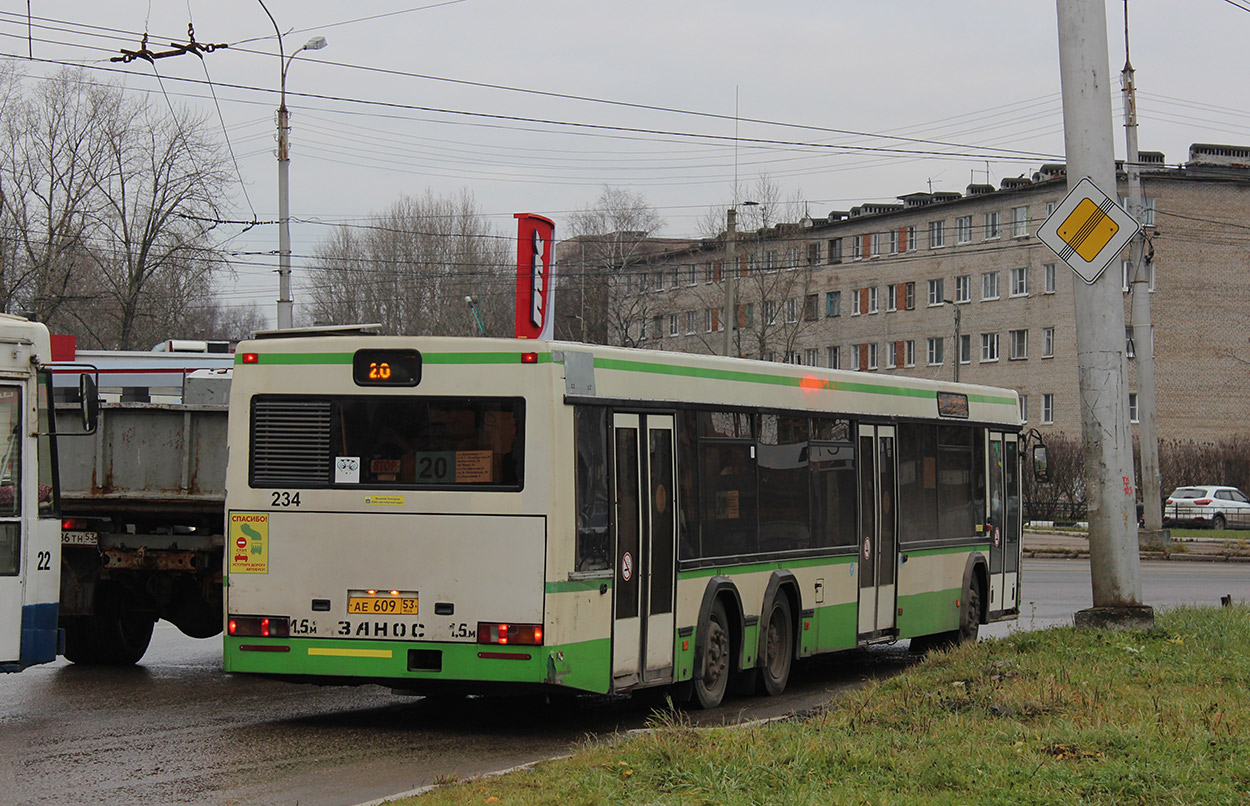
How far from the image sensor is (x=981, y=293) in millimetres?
74812

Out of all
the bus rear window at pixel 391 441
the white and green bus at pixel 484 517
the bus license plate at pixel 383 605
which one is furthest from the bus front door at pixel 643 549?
the bus license plate at pixel 383 605

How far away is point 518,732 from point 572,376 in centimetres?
260

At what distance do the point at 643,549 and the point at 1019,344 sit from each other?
6469cm

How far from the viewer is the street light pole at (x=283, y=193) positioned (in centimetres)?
2825

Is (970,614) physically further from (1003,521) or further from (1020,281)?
(1020,281)

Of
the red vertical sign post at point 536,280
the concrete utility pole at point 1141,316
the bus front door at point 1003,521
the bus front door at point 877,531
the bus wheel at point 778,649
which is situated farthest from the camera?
the concrete utility pole at point 1141,316

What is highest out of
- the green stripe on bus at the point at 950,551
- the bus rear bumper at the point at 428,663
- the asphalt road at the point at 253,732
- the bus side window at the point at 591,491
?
the bus side window at the point at 591,491

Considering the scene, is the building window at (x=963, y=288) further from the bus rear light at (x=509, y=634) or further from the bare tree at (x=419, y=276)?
the bus rear light at (x=509, y=634)

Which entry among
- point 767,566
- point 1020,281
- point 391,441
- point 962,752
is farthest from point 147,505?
point 1020,281

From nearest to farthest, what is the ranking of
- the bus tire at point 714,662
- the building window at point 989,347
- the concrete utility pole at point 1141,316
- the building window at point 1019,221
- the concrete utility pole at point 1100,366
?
the bus tire at point 714,662 < the concrete utility pole at point 1100,366 < the concrete utility pole at point 1141,316 < the building window at point 1019,221 < the building window at point 989,347

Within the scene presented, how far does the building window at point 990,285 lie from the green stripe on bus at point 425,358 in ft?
218

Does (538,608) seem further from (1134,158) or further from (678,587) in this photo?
(1134,158)

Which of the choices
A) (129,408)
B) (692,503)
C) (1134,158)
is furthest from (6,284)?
(692,503)

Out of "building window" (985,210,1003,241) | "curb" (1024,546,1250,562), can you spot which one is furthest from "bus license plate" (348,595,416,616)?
"building window" (985,210,1003,241)
